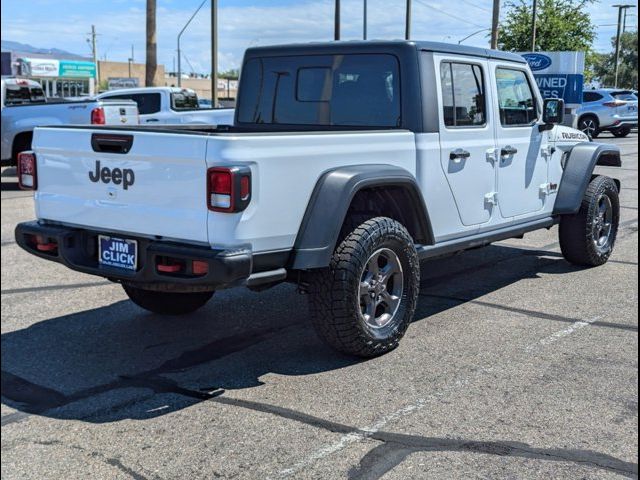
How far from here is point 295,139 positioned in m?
4.34

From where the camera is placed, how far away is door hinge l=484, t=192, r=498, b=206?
19.6ft

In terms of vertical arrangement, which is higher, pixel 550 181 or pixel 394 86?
pixel 394 86

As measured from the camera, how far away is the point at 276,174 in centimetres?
423

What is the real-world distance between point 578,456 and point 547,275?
3886 millimetres

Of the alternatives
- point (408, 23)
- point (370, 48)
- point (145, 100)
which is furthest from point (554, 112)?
point (145, 100)

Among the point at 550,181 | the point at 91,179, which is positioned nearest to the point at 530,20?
the point at 550,181

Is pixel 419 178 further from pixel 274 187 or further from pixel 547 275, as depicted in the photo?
pixel 547 275

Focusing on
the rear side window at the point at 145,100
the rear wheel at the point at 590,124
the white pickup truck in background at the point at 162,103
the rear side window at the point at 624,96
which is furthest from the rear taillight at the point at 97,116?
the rear side window at the point at 624,96

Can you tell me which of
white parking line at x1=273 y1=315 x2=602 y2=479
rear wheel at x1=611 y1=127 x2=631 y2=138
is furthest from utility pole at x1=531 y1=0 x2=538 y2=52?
rear wheel at x1=611 y1=127 x2=631 y2=138

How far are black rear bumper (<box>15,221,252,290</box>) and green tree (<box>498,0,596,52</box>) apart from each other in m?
3.79

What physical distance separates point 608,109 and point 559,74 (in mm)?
14619

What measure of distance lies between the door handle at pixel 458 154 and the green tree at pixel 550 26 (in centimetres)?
169

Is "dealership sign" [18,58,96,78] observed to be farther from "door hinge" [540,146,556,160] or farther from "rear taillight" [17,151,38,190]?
"rear taillight" [17,151,38,190]

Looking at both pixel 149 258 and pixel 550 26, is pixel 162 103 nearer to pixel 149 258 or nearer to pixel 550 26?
pixel 550 26
